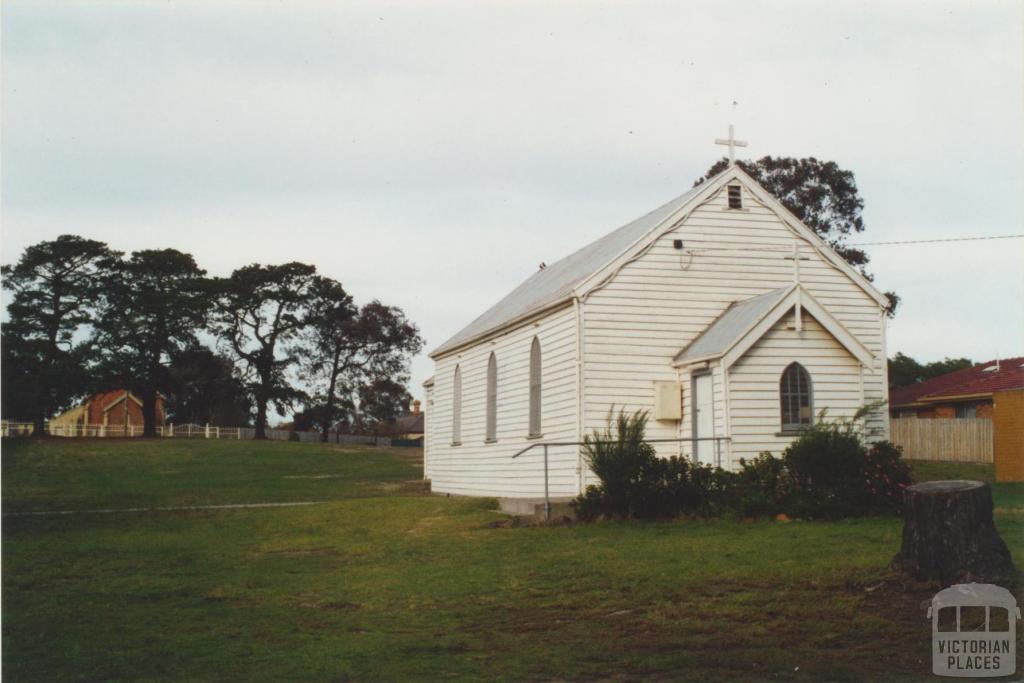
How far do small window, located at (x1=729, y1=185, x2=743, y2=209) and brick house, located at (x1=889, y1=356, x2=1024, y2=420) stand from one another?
26804mm

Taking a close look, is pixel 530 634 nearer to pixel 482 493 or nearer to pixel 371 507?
pixel 371 507

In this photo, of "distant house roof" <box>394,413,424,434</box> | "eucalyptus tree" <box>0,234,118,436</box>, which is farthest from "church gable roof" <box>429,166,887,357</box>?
"distant house roof" <box>394,413,424,434</box>

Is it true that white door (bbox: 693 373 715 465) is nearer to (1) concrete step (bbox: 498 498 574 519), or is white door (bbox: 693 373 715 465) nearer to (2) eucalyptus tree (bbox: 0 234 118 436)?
(1) concrete step (bbox: 498 498 574 519)

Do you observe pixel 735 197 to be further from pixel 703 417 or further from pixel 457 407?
pixel 457 407

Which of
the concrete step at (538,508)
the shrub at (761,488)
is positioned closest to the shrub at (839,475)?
the shrub at (761,488)

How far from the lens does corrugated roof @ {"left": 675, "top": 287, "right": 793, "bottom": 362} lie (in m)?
21.9

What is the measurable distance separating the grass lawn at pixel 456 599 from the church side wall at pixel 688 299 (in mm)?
4225

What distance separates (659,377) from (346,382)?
6681 cm

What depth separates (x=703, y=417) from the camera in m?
22.8

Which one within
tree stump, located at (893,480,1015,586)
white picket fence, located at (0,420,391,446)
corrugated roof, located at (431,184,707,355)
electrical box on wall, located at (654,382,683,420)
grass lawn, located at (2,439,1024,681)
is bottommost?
grass lawn, located at (2,439,1024,681)

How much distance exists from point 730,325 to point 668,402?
2.16 metres

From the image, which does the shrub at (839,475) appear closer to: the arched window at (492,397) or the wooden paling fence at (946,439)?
the arched window at (492,397)

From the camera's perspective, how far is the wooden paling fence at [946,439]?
4178cm

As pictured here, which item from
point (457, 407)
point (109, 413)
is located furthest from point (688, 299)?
point (109, 413)
